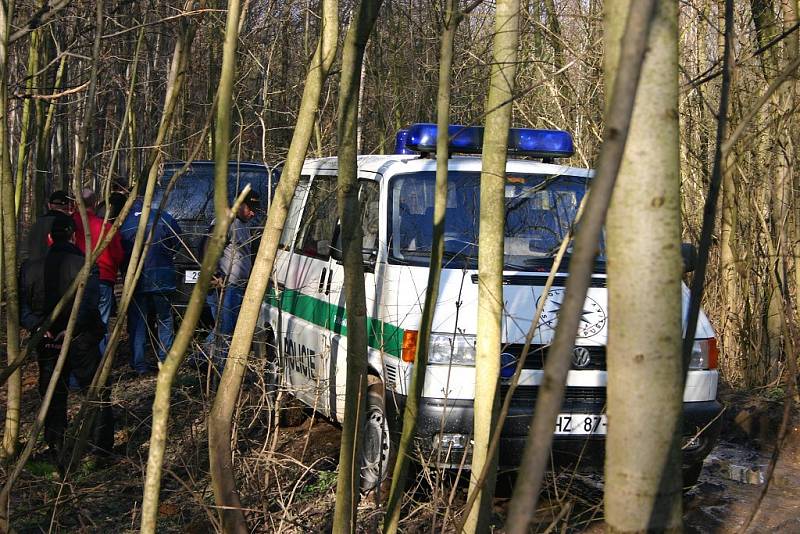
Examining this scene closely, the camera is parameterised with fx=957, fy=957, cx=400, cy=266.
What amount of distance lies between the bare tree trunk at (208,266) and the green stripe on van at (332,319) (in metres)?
1.03

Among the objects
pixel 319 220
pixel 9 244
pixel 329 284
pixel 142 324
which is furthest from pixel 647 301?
pixel 142 324

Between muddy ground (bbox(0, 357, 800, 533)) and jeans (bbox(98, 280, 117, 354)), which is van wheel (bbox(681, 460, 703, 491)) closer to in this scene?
muddy ground (bbox(0, 357, 800, 533))

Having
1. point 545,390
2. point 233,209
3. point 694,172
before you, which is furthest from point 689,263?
point 694,172

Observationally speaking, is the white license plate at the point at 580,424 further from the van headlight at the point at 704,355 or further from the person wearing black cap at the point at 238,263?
the person wearing black cap at the point at 238,263

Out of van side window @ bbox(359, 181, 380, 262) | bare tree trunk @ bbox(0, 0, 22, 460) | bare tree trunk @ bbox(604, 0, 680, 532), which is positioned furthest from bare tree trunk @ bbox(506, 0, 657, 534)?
bare tree trunk @ bbox(0, 0, 22, 460)

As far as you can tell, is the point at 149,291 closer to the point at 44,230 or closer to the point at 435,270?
the point at 44,230

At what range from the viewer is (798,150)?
311 inches

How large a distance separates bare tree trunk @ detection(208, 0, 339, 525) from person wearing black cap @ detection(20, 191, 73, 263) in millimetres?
3966

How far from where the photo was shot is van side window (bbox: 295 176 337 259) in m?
6.61

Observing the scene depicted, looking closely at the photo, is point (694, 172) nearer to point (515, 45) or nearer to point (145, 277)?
point (145, 277)

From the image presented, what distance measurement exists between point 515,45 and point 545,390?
90.0 inches

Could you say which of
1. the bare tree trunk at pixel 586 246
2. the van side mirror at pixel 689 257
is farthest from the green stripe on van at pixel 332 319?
the bare tree trunk at pixel 586 246

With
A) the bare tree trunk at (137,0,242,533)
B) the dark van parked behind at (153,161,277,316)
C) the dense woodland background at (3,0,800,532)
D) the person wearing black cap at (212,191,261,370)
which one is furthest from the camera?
the dark van parked behind at (153,161,277,316)

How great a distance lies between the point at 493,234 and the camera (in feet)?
11.5
